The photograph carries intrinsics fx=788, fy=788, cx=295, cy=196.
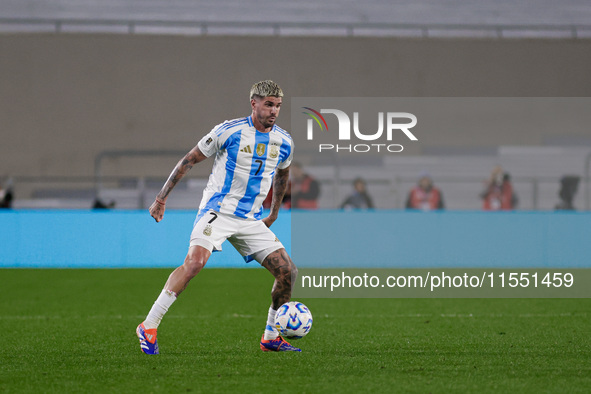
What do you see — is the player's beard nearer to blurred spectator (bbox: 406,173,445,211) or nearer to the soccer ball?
the soccer ball

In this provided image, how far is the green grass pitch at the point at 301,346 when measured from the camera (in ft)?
15.2

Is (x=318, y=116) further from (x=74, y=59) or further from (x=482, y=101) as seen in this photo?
(x=74, y=59)

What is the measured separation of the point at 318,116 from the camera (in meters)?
17.4

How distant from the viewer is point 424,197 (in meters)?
13.9

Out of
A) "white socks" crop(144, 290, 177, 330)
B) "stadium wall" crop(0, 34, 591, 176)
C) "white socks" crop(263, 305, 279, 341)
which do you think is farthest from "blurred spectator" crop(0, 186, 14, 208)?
"white socks" crop(263, 305, 279, 341)

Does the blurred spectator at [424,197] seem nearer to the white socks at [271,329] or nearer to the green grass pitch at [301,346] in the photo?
the green grass pitch at [301,346]

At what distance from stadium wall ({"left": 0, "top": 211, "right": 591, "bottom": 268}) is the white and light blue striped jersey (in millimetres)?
7295

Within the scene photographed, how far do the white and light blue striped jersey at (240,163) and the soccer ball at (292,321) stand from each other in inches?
27.8

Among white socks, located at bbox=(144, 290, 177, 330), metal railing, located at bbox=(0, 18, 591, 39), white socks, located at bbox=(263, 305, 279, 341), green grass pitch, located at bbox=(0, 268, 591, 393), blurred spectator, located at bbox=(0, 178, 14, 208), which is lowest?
green grass pitch, located at bbox=(0, 268, 591, 393)

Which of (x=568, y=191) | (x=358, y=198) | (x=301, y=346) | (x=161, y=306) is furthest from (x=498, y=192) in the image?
(x=161, y=306)

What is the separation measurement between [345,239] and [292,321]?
7.64 meters

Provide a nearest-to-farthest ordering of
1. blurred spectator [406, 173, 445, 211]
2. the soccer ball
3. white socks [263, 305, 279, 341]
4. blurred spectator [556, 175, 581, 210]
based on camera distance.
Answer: the soccer ball, white socks [263, 305, 279, 341], blurred spectator [406, 173, 445, 211], blurred spectator [556, 175, 581, 210]

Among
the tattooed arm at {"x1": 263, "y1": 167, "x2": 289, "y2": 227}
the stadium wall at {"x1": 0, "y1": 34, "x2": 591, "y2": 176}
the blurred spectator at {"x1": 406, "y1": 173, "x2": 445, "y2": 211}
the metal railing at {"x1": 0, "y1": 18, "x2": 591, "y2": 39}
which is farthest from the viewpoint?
the stadium wall at {"x1": 0, "y1": 34, "x2": 591, "y2": 176}

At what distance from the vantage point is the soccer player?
5.41 m
